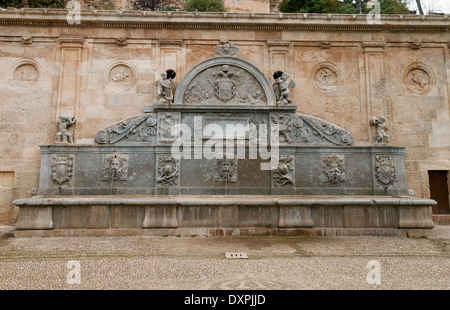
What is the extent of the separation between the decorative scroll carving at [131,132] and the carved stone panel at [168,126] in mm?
173

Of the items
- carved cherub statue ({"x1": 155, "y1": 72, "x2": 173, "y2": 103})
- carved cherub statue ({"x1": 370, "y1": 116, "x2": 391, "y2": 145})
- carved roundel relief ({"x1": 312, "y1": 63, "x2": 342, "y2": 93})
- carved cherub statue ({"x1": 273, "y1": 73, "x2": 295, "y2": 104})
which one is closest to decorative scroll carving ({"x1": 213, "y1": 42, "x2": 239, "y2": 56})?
carved cherub statue ({"x1": 273, "y1": 73, "x2": 295, "y2": 104})

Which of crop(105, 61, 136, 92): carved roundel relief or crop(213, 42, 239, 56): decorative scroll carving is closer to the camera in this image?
crop(213, 42, 239, 56): decorative scroll carving

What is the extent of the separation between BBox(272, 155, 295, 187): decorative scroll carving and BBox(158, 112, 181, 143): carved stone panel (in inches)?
111

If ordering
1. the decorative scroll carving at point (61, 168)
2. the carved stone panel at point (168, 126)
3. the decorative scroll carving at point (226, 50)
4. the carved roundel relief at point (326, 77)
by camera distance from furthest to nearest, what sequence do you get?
the carved roundel relief at point (326, 77), the decorative scroll carving at point (226, 50), the carved stone panel at point (168, 126), the decorative scroll carving at point (61, 168)

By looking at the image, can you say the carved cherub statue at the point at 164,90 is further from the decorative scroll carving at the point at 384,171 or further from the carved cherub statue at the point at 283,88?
the decorative scroll carving at the point at 384,171

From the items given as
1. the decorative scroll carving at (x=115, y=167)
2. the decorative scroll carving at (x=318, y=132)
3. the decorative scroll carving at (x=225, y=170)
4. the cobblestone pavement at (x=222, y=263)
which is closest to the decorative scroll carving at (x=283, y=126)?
the decorative scroll carving at (x=318, y=132)

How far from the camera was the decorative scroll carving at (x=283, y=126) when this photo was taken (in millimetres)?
7363

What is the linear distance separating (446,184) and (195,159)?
25.0 feet

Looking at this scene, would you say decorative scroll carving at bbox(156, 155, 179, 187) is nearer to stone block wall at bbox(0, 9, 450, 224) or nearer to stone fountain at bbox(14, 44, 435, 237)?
stone fountain at bbox(14, 44, 435, 237)

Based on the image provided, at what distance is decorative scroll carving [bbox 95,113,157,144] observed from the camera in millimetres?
7250

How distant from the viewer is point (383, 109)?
8.26 metres

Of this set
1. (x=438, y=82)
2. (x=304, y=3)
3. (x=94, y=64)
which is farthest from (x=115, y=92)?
(x=304, y=3)
